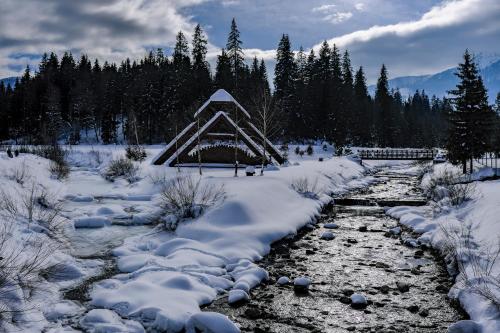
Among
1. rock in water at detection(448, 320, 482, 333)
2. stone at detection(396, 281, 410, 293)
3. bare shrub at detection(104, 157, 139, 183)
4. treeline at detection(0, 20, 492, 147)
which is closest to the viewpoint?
rock in water at detection(448, 320, 482, 333)

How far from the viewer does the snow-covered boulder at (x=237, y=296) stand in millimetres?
8500

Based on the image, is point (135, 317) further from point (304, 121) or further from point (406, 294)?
point (304, 121)

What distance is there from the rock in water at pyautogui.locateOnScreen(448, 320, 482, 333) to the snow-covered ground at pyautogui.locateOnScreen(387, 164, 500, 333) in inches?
0.7

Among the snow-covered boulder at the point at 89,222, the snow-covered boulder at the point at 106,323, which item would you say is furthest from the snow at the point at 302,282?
the snow-covered boulder at the point at 89,222

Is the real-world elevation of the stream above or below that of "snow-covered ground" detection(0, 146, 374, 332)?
below

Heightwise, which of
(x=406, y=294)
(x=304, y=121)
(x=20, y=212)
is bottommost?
(x=406, y=294)

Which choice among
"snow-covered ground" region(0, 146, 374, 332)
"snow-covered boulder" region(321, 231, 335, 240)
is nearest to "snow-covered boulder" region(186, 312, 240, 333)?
"snow-covered ground" region(0, 146, 374, 332)

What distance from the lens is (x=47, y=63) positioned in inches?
3479

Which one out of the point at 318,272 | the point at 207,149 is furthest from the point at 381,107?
the point at 318,272

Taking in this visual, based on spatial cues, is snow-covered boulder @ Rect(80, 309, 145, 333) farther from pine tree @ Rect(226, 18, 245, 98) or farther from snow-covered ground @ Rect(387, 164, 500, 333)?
pine tree @ Rect(226, 18, 245, 98)

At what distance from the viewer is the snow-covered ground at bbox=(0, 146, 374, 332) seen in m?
7.41

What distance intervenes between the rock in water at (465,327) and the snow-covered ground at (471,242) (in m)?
0.02

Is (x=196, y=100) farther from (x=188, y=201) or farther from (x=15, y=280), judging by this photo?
(x=15, y=280)

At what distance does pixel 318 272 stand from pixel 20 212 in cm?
934
